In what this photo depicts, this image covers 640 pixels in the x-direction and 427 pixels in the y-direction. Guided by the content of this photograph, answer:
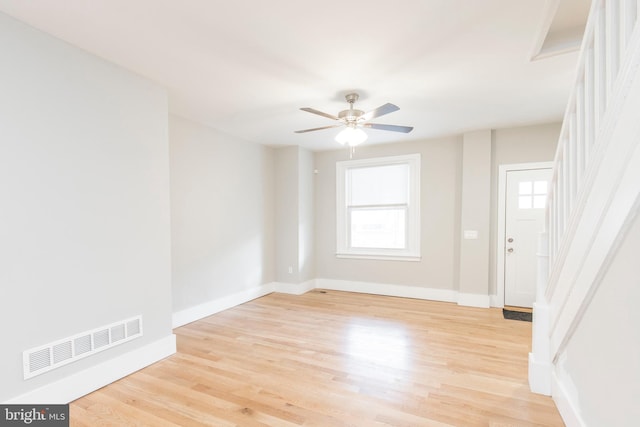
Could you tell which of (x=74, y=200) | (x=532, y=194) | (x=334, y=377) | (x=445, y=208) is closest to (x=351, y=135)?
(x=334, y=377)

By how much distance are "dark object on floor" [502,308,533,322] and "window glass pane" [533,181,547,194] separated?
1690 mm

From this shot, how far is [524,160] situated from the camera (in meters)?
4.28

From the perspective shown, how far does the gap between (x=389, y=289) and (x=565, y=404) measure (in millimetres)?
3264

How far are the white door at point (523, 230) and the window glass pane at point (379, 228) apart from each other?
152 cm

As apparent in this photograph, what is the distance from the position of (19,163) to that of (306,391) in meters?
2.51

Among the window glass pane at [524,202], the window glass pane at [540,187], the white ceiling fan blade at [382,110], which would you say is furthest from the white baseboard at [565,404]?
the window glass pane at [540,187]

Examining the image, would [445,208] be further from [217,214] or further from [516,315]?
[217,214]

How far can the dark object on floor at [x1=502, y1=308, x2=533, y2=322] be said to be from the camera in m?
3.97

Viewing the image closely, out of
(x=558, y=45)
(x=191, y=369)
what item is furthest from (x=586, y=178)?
(x=191, y=369)

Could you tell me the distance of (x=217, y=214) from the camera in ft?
14.1

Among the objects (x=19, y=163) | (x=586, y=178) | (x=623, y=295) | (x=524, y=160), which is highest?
(x=524, y=160)

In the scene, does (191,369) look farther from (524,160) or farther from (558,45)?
(524,160)

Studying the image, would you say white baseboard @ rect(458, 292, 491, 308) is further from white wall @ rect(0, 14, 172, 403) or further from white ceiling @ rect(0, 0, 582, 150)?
white wall @ rect(0, 14, 172, 403)

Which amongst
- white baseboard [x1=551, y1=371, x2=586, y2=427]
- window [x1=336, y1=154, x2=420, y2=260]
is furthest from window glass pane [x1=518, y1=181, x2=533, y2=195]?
white baseboard [x1=551, y1=371, x2=586, y2=427]
